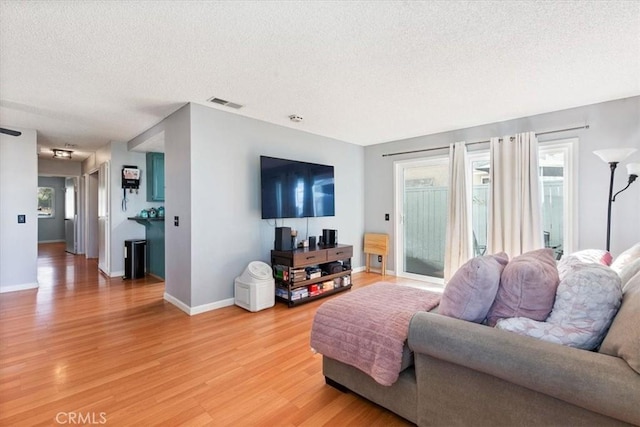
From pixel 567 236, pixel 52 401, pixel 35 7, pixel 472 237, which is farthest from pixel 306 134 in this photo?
pixel 52 401

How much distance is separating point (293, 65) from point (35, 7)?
62.2 inches

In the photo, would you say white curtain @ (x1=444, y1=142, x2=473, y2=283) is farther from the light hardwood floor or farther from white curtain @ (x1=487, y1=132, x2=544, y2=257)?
the light hardwood floor

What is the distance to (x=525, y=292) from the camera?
143cm

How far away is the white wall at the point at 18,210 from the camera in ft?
13.9

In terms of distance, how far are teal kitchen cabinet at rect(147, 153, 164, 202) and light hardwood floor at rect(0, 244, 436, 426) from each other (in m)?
2.09

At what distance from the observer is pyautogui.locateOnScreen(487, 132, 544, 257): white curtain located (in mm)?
3594

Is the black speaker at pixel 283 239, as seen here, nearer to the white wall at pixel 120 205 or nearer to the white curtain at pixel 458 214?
the white curtain at pixel 458 214

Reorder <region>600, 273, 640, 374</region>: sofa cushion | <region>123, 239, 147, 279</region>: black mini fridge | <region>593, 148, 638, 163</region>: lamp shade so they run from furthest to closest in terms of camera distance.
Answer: <region>123, 239, 147, 279</region>: black mini fridge < <region>593, 148, 638, 163</region>: lamp shade < <region>600, 273, 640, 374</region>: sofa cushion

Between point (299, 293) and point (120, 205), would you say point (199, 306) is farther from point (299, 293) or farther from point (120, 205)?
point (120, 205)

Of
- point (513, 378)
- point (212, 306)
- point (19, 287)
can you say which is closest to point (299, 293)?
point (212, 306)

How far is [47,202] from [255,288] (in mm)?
10330

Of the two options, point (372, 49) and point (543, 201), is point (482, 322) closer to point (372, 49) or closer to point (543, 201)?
point (372, 49)

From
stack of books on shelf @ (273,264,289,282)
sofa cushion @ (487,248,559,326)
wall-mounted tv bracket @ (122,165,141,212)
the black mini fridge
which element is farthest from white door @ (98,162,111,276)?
sofa cushion @ (487,248,559,326)

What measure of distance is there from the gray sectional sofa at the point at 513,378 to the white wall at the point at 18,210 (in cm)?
534
